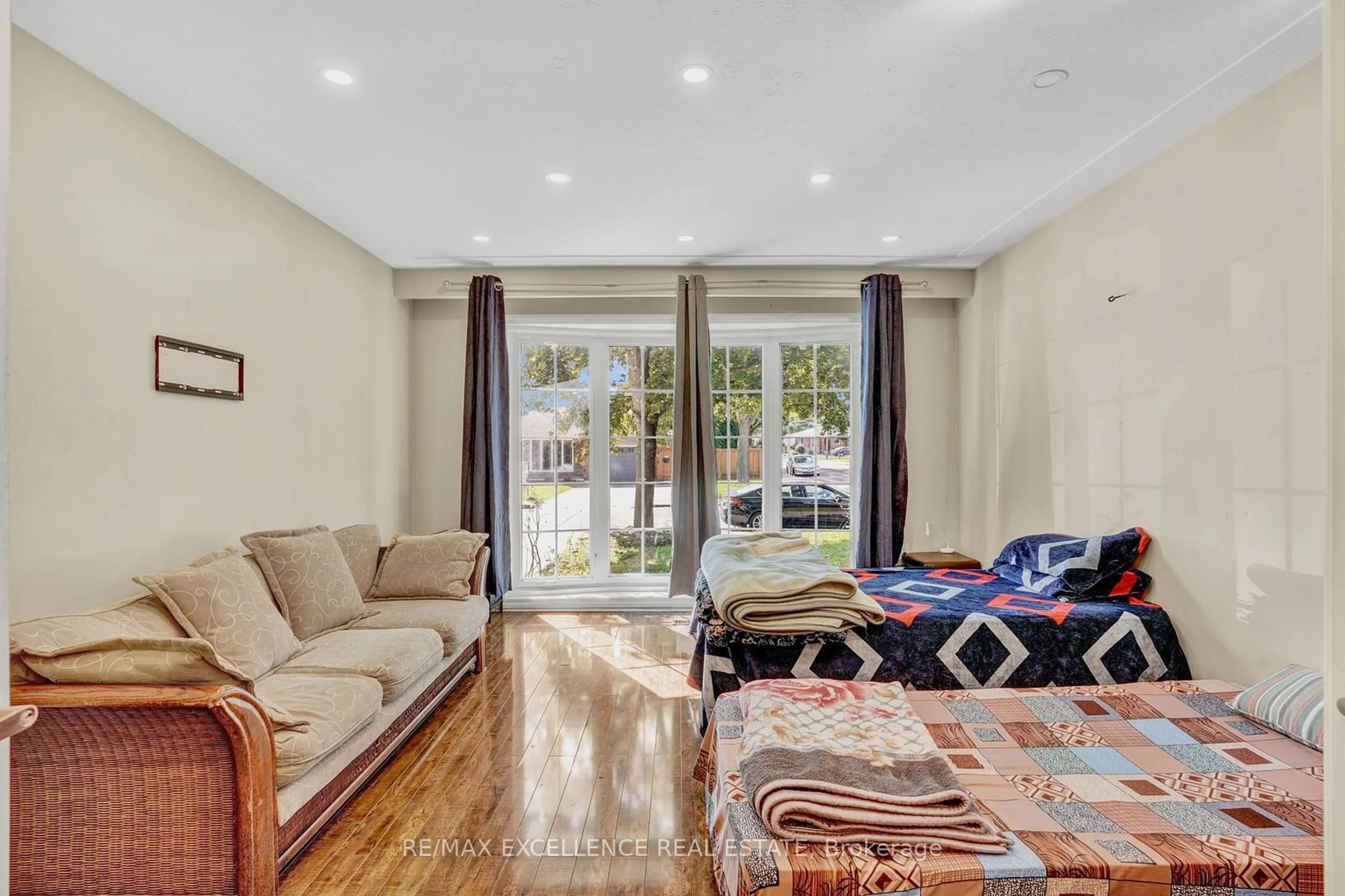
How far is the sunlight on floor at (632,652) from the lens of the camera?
3.47 m

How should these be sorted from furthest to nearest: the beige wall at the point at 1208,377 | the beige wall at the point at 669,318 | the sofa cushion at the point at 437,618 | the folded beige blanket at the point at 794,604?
the beige wall at the point at 669,318 < the sofa cushion at the point at 437,618 < the folded beige blanket at the point at 794,604 < the beige wall at the point at 1208,377

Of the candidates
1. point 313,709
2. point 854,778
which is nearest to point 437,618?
point 313,709

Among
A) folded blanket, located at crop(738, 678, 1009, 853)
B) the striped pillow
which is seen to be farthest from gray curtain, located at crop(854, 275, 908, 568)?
folded blanket, located at crop(738, 678, 1009, 853)

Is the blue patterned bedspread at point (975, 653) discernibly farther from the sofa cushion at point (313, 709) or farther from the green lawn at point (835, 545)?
the green lawn at point (835, 545)

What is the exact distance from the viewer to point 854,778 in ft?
4.86

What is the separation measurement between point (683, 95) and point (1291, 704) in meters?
2.68

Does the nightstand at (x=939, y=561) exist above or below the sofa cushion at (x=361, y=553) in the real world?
below

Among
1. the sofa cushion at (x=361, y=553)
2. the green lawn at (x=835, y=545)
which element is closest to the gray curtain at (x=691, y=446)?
the green lawn at (x=835, y=545)

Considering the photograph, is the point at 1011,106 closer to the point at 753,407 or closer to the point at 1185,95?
the point at 1185,95

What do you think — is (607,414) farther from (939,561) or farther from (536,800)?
(536,800)

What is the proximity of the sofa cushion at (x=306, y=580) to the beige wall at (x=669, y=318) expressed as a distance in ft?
5.83

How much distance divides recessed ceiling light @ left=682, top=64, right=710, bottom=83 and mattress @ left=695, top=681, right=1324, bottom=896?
81.0 inches

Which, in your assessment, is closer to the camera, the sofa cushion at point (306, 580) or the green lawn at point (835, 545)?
the sofa cushion at point (306, 580)

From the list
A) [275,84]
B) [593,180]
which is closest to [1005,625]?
[593,180]
